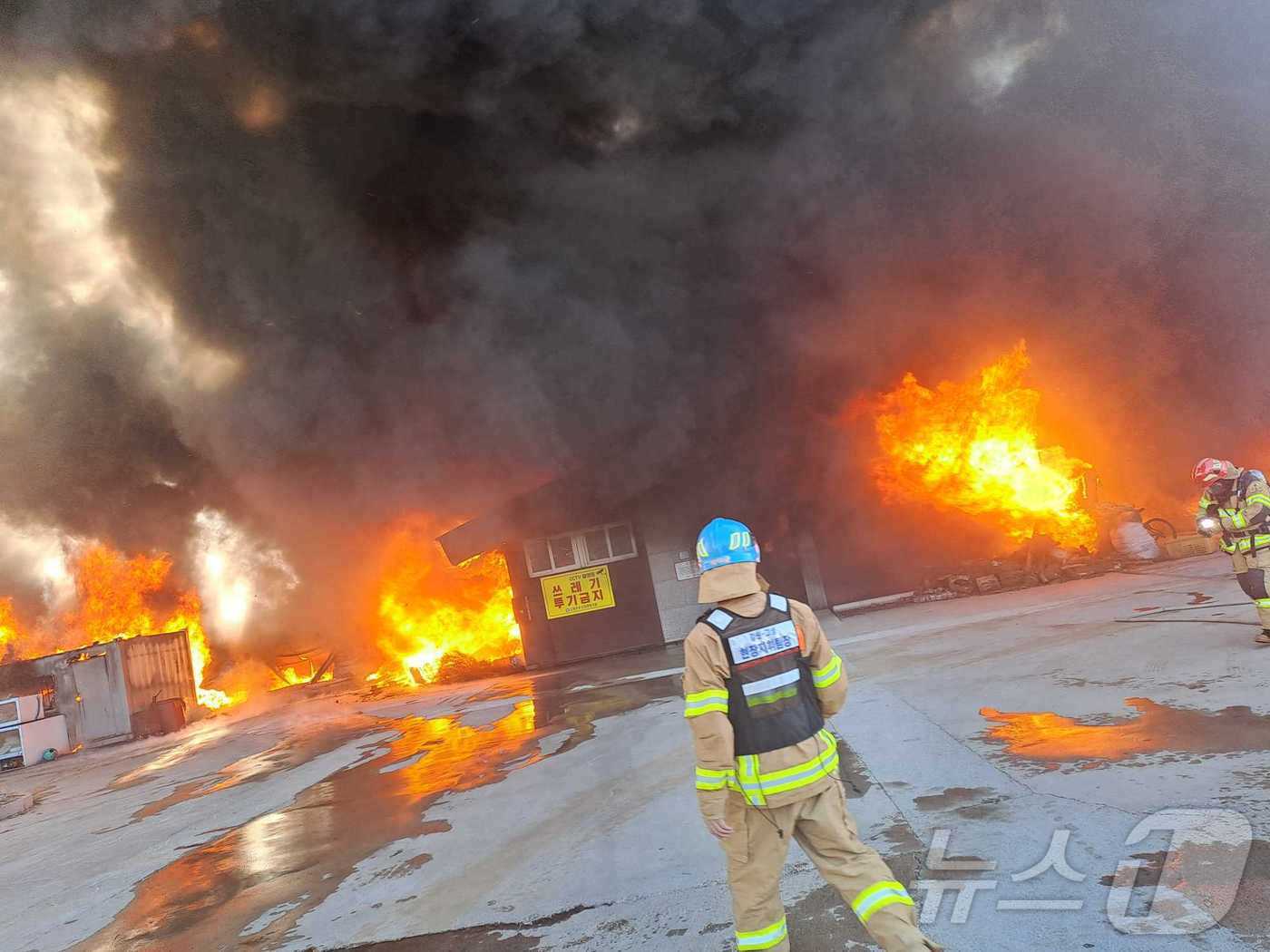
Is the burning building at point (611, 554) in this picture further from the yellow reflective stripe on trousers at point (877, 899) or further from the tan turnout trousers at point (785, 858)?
the yellow reflective stripe on trousers at point (877, 899)

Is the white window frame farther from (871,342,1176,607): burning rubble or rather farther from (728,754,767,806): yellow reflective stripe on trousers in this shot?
(728,754,767,806): yellow reflective stripe on trousers

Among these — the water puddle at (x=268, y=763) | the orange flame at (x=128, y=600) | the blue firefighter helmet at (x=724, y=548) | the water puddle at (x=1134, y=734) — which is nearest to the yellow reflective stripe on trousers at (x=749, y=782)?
the blue firefighter helmet at (x=724, y=548)

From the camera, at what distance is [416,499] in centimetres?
1468

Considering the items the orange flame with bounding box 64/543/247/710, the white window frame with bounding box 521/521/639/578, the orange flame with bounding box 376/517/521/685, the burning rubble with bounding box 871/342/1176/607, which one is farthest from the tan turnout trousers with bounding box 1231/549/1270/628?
the orange flame with bounding box 64/543/247/710

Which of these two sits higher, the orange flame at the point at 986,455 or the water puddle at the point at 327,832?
the orange flame at the point at 986,455

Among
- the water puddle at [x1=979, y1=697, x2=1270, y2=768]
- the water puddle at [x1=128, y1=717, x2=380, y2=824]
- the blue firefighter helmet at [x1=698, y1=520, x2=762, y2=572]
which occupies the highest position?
the blue firefighter helmet at [x1=698, y1=520, x2=762, y2=572]

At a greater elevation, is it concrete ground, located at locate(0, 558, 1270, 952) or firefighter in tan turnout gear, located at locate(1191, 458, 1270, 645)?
firefighter in tan turnout gear, located at locate(1191, 458, 1270, 645)

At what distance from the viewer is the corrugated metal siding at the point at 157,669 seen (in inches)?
612

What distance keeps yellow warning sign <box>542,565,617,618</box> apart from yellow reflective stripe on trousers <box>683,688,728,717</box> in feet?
36.2

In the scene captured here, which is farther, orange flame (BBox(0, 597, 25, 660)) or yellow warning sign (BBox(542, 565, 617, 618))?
orange flame (BBox(0, 597, 25, 660))

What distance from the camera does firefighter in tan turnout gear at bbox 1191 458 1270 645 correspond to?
17.5 ft

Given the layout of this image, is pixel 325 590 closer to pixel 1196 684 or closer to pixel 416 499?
pixel 416 499

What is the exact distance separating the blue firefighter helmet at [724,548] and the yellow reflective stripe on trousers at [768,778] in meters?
0.62

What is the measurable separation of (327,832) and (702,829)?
276 centimetres
